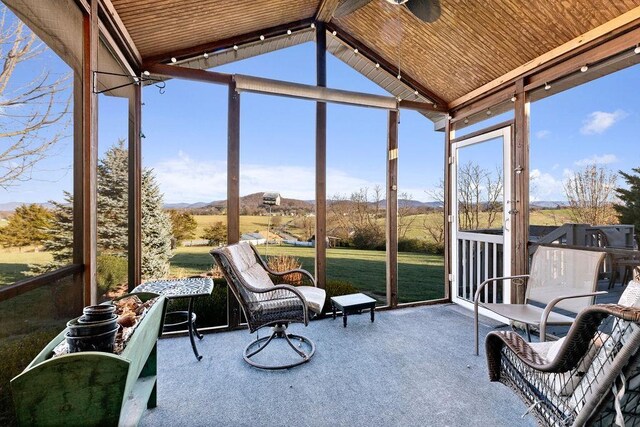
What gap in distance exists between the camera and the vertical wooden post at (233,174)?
10.8 ft

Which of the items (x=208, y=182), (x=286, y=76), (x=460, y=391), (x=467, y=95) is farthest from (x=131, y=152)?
(x=467, y=95)

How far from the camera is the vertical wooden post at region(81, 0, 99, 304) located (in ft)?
6.66

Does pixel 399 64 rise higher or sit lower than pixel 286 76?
higher

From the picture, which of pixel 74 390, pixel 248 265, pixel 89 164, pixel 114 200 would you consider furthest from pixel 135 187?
pixel 74 390

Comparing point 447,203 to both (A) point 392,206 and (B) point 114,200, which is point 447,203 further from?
(B) point 114,200

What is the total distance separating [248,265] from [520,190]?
300 centimetres

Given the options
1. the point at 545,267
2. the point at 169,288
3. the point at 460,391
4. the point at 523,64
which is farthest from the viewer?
the point at 523,64

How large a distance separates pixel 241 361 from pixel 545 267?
2.93m

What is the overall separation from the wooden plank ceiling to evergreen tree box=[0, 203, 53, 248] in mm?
1810

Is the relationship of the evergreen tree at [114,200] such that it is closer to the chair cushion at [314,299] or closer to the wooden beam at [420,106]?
the chair cushion at [314,299]

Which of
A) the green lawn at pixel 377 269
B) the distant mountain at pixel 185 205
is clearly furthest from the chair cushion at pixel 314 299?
the distant mountain at pixel 185 205

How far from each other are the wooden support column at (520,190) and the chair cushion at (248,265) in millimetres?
2742

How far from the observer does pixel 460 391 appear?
7.06 feet

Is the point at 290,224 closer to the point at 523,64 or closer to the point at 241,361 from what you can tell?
the point at 241,361
